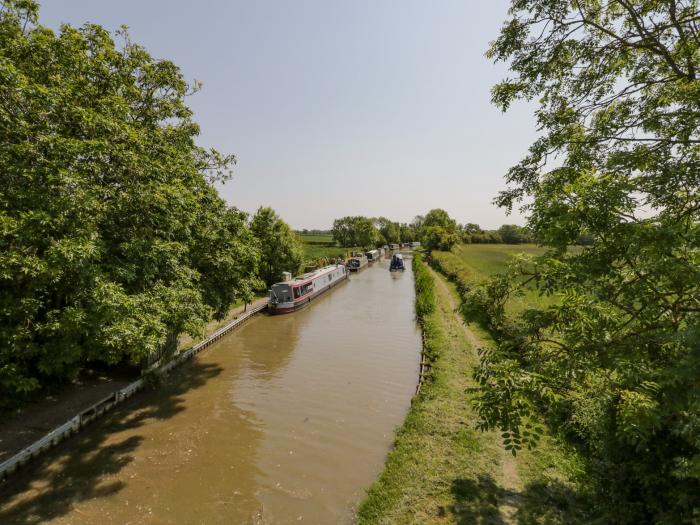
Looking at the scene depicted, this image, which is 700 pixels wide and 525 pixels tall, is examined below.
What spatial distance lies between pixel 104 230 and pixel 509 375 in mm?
11414

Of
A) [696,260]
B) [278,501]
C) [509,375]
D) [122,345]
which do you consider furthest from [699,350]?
[122,345]

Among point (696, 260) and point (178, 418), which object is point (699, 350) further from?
point (178, 418)

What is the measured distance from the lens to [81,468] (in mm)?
9719

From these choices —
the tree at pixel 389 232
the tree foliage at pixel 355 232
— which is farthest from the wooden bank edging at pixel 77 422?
the tree at pixel 389 232

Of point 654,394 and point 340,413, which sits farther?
point 340,413

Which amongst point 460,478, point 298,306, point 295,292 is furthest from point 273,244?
point 460,478

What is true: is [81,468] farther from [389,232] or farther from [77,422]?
[389,232]

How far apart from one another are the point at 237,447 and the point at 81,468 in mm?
3951

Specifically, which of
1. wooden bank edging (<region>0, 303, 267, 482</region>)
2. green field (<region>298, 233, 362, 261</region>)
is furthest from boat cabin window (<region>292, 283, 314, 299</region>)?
green field (<region>298, 233, 362, 261</region>)

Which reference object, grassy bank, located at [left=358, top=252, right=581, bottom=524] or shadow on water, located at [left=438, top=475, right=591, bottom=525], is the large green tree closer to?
grassy bank, located at [left=358, top=252, right=581, bottom=524]

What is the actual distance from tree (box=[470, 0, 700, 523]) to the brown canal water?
5.59 metres

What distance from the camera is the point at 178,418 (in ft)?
41.1

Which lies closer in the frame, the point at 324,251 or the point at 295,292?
the point at 295,292

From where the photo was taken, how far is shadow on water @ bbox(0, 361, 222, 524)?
8.36 metres
